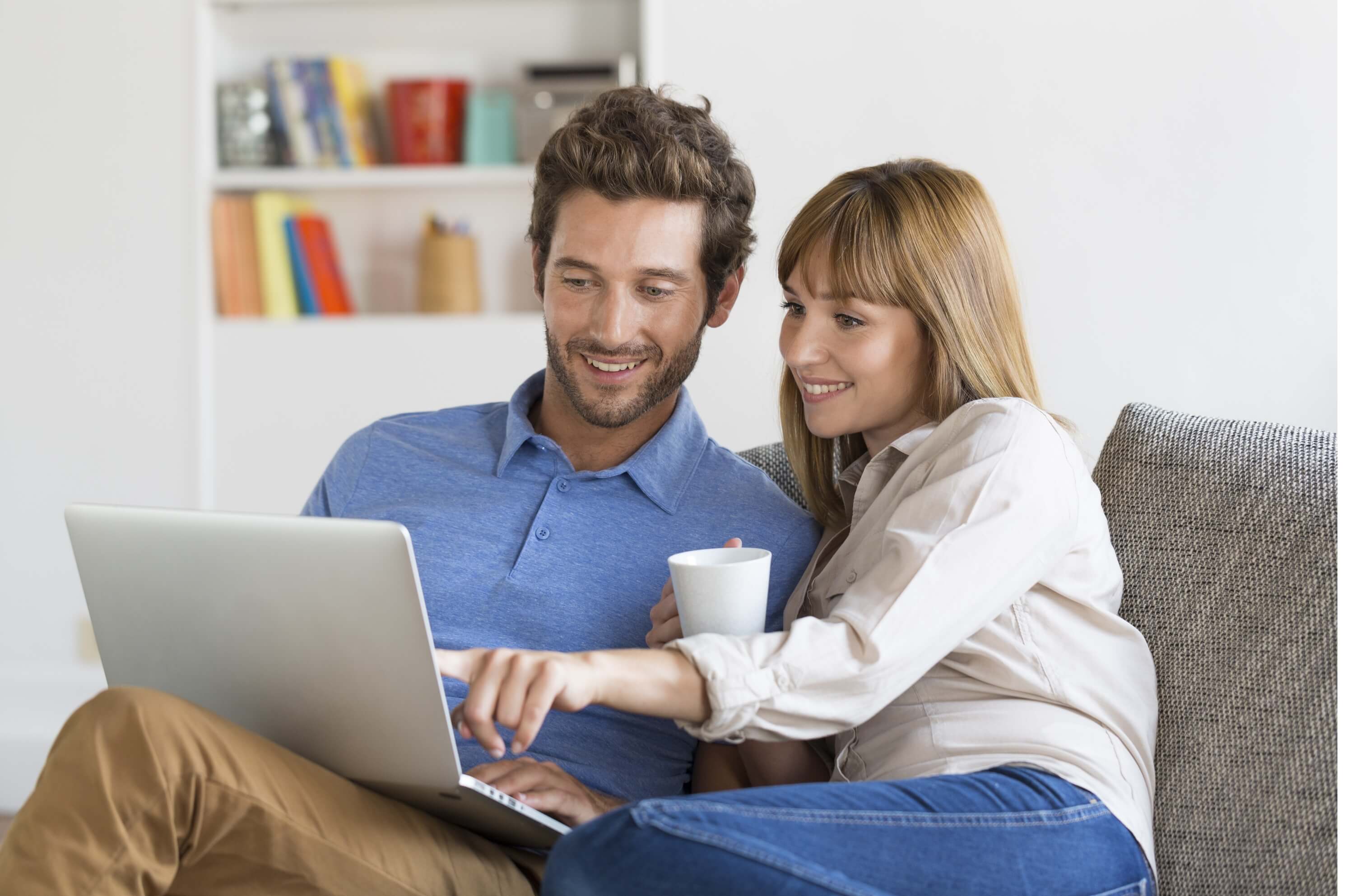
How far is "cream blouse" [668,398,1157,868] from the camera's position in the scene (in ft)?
3.51

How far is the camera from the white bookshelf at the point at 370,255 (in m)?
2.87

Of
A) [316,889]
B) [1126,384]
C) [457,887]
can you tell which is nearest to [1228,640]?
[457,887]

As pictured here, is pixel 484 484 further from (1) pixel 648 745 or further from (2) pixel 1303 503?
(2) pixel 1303 503

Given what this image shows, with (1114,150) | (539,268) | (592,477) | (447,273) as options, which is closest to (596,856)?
(592,477)

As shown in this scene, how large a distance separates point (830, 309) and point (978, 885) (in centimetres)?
69

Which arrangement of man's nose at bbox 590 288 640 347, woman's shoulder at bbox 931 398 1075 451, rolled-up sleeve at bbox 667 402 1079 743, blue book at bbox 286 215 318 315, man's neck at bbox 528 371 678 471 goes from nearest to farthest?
rolled-up sleeve at bbox 667 402 1079 743
woman's shoulder at bbox 931 398 1075 451
man's nose at bbox 590 288 640 347
man's neck at bbox 528 371 678 471
blue book at bbox 286 215 318 315

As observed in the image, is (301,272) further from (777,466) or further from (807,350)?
(807,350)

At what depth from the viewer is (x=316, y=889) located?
1.07 metres

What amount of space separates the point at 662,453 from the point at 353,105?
5.93ft

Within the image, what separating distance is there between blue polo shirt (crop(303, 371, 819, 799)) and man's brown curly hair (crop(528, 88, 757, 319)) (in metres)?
0.25

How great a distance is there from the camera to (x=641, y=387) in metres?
1.67

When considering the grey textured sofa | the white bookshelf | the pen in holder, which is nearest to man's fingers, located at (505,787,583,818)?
the grey textured sofa

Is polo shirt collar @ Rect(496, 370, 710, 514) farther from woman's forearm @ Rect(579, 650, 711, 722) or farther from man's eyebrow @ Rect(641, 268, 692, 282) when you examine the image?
woman's forearm @ Rect(579, 650, 711, 722)

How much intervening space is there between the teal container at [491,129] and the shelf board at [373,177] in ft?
0.09
